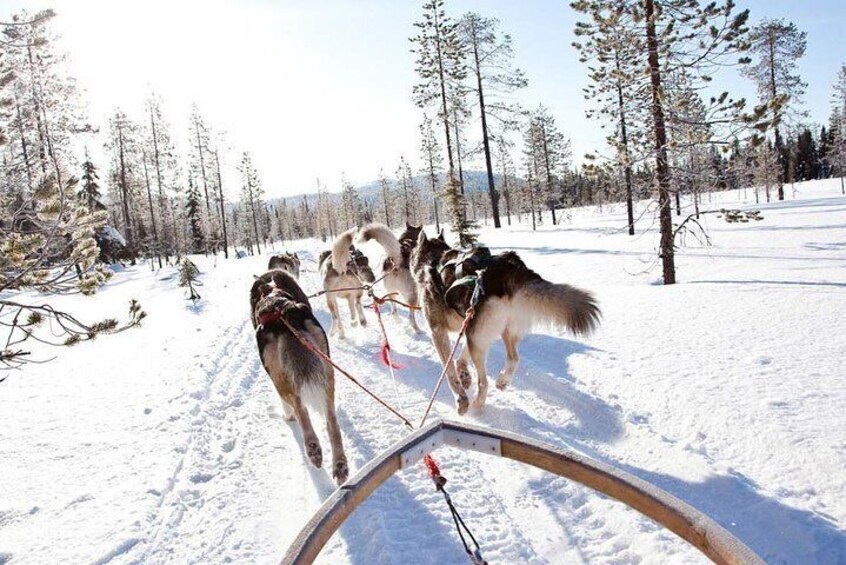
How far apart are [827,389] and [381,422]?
4.45 m

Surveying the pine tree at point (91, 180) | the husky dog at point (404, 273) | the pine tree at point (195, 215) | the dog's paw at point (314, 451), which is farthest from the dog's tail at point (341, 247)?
the pine tree at point (195, 215)

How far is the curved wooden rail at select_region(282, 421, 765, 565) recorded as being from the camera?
172cm

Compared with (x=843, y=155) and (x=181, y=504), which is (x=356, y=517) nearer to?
(x=181, y=504)

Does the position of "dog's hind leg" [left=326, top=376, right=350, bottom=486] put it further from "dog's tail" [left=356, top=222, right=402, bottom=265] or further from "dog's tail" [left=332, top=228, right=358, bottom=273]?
"dog's tail" [left=332, top=228, right=358, bottom=273]

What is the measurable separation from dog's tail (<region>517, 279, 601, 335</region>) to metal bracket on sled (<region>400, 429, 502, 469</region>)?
2.35 m

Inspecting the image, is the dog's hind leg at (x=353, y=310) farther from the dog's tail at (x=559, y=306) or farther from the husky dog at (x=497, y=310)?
the dog's tail at (x=559, y=306)

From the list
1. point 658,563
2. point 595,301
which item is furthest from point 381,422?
point 658,563

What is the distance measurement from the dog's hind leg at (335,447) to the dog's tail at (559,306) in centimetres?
204

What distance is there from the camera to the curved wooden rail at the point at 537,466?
172 cm

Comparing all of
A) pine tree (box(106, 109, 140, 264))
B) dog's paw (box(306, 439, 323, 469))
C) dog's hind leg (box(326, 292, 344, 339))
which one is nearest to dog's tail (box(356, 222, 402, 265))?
dog's hind leg (box(326, 292, 344, 339))

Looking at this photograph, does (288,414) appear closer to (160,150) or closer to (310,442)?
(310,442)

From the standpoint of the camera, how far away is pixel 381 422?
547cm

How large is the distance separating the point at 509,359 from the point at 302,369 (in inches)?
98.4

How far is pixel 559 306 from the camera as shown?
4617mm
